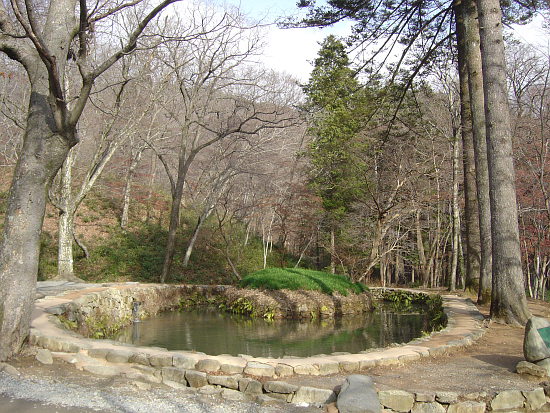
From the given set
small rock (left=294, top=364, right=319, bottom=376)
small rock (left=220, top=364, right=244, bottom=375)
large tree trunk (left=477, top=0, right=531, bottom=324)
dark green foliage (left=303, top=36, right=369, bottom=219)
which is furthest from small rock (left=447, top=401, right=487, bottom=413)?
dark green foliage (left=303, top=36, right=369, bottom=219)

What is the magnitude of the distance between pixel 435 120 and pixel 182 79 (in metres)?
8.57

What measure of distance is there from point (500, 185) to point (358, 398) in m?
5.10

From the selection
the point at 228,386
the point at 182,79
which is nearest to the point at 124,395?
the point at 228,386

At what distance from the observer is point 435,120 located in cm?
1438

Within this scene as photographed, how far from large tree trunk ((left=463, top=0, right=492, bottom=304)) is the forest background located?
43.5 inches

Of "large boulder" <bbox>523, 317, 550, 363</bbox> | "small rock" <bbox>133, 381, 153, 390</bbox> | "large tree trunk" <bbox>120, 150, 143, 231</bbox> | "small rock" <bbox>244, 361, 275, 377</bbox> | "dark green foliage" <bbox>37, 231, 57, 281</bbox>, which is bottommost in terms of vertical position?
"small rock" <bbox>133, 381, 153, 390</bbox>

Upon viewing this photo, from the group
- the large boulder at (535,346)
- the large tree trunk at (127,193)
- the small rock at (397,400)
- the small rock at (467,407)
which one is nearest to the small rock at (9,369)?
the small rock at (397,400)

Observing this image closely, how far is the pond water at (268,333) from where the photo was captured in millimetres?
7078

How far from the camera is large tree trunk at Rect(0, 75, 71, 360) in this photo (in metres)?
4.36

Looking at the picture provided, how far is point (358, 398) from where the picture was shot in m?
3.38

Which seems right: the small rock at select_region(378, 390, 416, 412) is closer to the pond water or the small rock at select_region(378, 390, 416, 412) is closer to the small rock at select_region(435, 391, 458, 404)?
the small rock at select_region(435, 391, 458, 404)

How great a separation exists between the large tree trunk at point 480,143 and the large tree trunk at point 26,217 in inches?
323

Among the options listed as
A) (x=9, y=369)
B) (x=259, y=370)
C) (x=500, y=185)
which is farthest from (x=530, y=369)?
(x=9, y=369)

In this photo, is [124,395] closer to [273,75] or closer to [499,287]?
[499,287]
